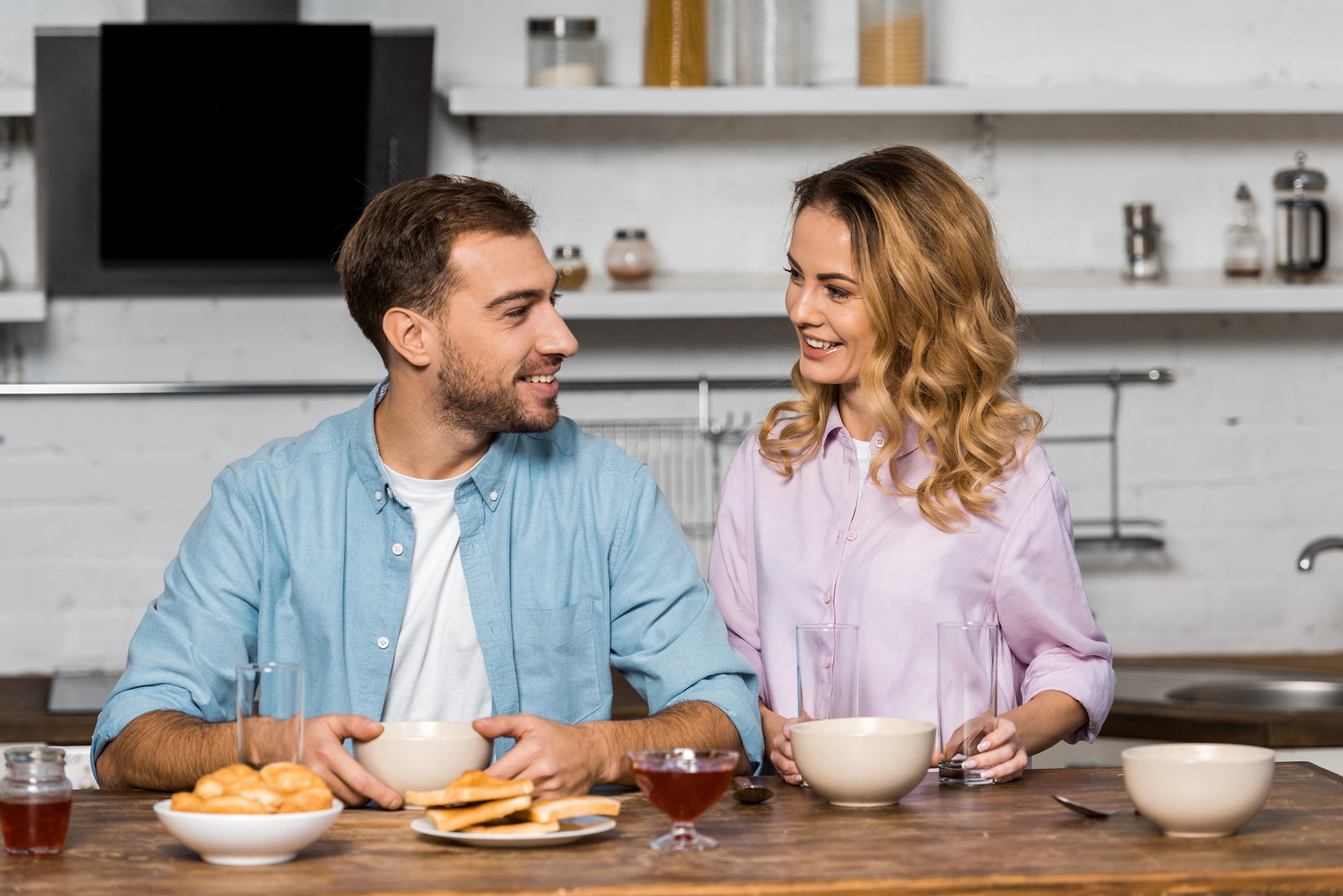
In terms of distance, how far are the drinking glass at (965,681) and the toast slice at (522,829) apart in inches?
16.4

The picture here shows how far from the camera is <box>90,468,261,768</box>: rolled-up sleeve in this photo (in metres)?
1.60

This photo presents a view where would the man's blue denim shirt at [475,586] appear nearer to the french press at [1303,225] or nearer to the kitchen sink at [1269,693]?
the kitchen sink at [1269,693]

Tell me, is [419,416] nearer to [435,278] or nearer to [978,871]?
[435,278]

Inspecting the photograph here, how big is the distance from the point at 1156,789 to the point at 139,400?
8.01 ft

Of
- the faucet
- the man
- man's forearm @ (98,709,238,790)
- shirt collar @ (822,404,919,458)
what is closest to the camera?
man's forearm @ (98,709,238,790)

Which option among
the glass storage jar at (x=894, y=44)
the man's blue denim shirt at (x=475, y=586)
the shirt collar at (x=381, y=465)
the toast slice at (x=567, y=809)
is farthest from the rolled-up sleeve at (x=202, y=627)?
the glass storage jar at (x=894, y=44)

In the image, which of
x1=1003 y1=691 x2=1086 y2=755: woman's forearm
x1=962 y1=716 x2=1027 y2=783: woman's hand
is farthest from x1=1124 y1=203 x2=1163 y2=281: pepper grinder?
x1=962 y1=716 x2=1027 y2=783: woman's hand

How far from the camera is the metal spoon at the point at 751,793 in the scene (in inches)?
55.9

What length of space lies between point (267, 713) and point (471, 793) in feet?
0.63

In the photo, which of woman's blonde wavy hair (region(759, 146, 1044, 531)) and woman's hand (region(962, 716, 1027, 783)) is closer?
woman's hand (region(962, 716, 1027, 783))

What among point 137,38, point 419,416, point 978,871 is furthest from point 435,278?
point 137,38

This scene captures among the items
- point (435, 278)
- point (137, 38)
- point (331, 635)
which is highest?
point (137, 38)

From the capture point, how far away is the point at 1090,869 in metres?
1.15

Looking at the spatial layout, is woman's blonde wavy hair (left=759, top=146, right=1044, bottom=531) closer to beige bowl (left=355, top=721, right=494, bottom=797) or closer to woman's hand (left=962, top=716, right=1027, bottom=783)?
woman's hand (left=962, top=716, right=1027, bottom=783)
